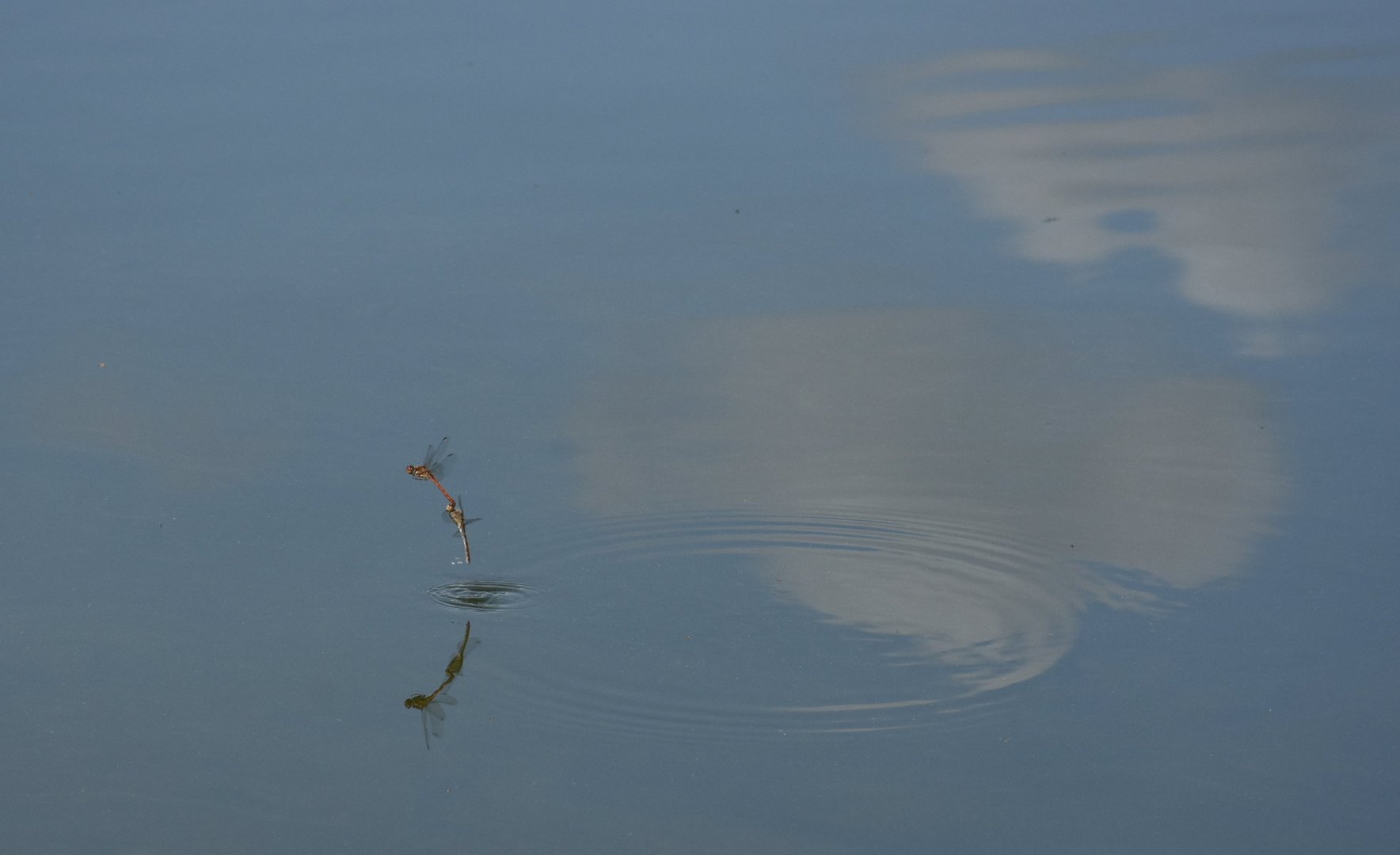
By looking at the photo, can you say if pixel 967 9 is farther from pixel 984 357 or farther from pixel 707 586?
pixel 707 586

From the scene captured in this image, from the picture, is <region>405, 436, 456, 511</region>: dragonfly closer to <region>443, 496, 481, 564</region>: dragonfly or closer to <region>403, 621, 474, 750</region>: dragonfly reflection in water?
<region>443, 496, 481, 564</region>: dragonfly

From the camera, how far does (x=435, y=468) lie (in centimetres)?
389

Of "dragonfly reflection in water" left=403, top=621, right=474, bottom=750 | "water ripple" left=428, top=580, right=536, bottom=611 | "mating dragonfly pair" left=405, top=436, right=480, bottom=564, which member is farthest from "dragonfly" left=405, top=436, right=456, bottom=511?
"dragonfly reflection in water" left=403, top=621, right=474, bottom=750

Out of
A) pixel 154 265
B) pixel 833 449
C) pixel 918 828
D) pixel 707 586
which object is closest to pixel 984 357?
pixel 833 449

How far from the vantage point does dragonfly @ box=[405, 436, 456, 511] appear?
380 centimetres

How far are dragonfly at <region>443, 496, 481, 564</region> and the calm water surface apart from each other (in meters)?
0.05

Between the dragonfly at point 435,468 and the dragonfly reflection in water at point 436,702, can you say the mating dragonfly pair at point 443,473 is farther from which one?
the dragonfly reflection in water at point 436,702

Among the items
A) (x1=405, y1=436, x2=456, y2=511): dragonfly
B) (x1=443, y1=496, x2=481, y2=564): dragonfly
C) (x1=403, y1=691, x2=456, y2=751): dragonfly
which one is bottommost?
(x1=403, y1=691, x2=456, y2=751): dragonfly

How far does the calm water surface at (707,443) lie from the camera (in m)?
3.14

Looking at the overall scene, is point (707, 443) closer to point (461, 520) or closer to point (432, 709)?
point (461, 520)

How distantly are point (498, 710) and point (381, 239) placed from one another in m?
2.18

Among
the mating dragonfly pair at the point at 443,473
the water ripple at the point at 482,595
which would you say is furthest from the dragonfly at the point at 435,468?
the water ripple at the point at 482,595

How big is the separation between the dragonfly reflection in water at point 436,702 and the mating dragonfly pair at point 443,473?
1.10ft

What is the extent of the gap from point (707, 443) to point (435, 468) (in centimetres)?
72
